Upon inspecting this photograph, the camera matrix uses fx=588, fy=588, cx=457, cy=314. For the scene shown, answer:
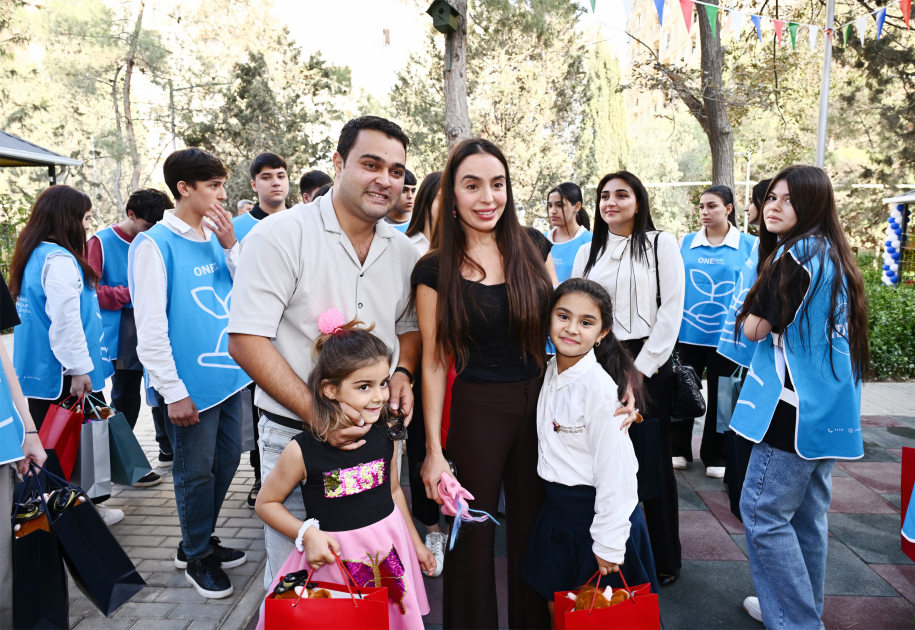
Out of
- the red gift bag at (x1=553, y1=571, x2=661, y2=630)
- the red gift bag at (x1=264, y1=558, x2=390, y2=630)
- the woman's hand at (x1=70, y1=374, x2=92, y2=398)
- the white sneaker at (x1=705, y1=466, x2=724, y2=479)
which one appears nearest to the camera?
the red gift bag at (x1=264, y1=558, x2=390, y2=630)

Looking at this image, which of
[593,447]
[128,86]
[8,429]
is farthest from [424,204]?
[128,86]

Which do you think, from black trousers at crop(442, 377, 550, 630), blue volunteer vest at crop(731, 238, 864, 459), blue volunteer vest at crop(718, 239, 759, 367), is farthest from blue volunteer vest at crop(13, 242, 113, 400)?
blue volunteer vest at crop(718, 239, 759, 367)

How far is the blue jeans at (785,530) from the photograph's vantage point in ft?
7.60

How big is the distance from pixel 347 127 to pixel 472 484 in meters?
1.42

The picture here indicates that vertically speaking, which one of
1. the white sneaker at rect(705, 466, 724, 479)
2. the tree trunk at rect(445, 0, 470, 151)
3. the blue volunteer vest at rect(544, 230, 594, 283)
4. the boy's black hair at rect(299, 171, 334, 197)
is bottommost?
the white sneaker at rect(705, 466, 724, 479)

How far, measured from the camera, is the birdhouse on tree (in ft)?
20.4

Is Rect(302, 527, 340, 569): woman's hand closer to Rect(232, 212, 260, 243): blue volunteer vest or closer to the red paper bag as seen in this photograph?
the red paper bag

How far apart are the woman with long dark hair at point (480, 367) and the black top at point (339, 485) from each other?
0.85ft

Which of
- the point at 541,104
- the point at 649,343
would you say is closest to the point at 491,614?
the point at 649,343

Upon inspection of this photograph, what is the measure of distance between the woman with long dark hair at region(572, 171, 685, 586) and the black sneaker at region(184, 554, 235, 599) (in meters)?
2.12

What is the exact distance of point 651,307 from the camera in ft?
9.64

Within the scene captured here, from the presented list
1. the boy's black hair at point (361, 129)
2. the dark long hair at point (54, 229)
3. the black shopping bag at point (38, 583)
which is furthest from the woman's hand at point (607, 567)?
the dark long hair at point (54, 229)

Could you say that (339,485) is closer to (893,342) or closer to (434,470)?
(434,470)

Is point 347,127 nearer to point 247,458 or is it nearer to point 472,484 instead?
point 472,484
